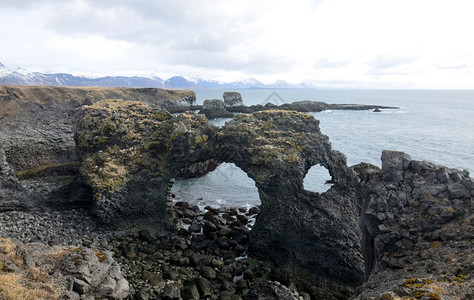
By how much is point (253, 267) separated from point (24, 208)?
20569mm

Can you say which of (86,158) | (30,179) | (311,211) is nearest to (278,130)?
(311,211)

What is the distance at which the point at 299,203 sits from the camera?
23.7 m

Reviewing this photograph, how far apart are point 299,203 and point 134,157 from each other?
16079 millimetres

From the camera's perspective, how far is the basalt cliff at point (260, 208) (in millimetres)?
13562

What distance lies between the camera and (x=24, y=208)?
24969 mm

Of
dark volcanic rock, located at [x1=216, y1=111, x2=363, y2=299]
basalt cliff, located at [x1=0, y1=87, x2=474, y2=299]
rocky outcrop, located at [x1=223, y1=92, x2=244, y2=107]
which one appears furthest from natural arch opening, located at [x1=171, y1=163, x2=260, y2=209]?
rocky outcrop, located at [x1=223, y1=92, x2=244, y2=107]

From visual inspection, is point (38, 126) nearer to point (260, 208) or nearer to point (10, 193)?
point (10, 193)

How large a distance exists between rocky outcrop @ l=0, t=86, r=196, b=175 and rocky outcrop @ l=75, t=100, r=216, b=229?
17.8m

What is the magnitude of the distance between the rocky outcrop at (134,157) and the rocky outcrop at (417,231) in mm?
16724

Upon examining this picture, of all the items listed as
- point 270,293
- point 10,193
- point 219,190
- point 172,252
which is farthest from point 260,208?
point 10,193

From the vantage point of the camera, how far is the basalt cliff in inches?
534

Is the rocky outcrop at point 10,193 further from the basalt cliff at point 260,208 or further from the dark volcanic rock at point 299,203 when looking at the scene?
the dark volcanic rock at point 299,203

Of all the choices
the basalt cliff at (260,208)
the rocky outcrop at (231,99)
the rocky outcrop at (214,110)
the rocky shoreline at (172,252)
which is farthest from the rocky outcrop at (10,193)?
the rocky outcrop at (231,99)

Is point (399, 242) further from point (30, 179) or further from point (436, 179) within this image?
point (30, 179)
